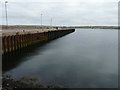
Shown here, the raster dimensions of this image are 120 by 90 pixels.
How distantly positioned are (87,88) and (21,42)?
53.2 ft

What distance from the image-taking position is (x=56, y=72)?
14508 mm

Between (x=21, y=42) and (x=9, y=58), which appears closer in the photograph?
(x=9, y=58)

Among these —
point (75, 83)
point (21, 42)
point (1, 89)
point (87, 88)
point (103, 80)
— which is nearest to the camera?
point (1, 89)

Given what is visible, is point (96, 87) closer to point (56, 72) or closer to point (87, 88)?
point (87, 88)

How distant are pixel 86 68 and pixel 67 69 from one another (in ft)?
6.80

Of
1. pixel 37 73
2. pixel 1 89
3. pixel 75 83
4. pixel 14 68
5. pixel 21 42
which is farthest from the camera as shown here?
pixel 21 42

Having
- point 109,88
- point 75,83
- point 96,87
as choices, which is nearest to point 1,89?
point 75,83

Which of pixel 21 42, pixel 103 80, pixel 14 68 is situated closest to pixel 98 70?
pixel 103 80

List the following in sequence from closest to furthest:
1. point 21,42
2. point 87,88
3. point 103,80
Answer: point 87,88 < point 103,80 < point 21,42

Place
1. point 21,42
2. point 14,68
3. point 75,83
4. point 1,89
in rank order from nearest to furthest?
point 1,89
point 75,83
point 14,68
point 21,42

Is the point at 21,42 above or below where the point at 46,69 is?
above

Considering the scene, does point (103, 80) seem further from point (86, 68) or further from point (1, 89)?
point (1, 89)

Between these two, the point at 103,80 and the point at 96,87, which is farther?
the point at 103,80

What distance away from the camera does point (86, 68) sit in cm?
1609
